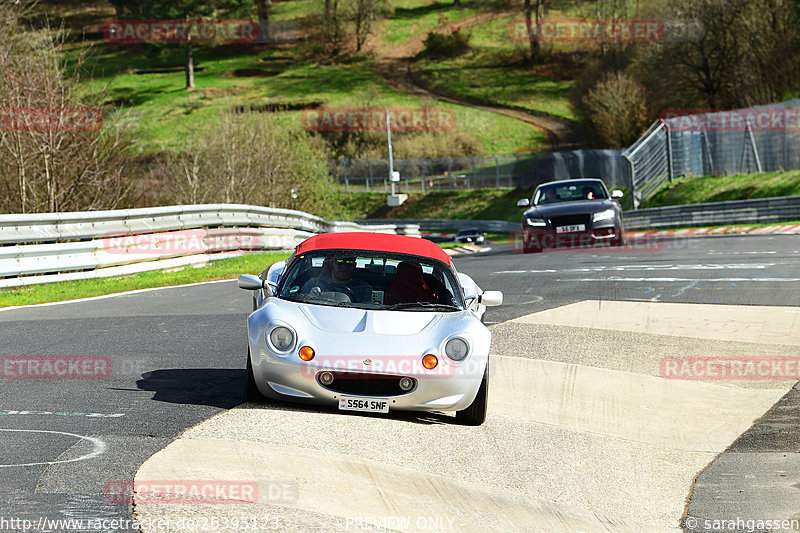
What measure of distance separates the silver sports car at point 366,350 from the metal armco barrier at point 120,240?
8992mm

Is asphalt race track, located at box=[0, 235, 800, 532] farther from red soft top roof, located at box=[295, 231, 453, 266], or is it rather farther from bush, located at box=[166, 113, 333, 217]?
bush, located at box=[166, 113, 333, 217]

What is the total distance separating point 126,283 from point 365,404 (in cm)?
1079

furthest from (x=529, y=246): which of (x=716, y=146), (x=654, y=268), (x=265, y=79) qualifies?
(x=265, y=79)

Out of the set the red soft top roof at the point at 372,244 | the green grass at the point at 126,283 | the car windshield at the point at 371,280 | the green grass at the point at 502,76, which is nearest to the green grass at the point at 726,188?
the green grass at the point at 126,283

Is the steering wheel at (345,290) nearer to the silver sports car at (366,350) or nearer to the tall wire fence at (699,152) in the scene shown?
the silver sports car at (366,350)

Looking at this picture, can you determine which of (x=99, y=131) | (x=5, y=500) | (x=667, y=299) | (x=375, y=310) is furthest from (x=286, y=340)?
(x=99, y=131)

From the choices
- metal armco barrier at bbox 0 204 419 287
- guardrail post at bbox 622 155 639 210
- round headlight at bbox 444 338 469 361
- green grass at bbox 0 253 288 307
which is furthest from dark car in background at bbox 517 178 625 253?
guardrail post at bbox 622 155 639 210

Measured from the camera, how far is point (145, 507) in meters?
5.10

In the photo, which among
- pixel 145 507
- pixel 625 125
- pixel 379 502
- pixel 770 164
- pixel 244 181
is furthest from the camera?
pixel 625 125

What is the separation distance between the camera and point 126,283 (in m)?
17.1

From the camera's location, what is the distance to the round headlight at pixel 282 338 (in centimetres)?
734

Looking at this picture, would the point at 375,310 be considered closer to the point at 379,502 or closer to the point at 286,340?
the point at 286,340

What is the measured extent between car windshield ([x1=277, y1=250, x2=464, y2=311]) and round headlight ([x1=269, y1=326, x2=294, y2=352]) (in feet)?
2.17

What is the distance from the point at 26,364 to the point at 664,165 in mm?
36353
